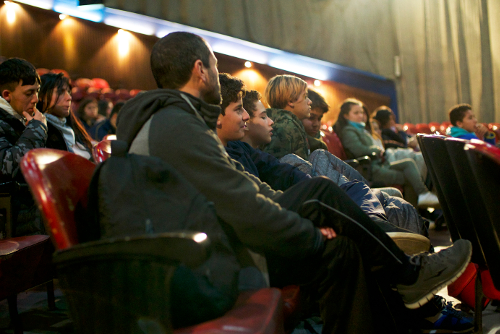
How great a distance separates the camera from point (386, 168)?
358 centimetres

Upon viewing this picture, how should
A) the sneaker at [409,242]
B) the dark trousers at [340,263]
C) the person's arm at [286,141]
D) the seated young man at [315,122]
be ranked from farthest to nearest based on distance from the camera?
the seated young man at [315,122], the person's arm at [286,141], the sneaker at [409,242], the dark trousers at [340,263]

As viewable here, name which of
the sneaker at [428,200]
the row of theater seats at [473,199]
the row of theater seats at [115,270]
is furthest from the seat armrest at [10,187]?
the sneaker at [428,200]

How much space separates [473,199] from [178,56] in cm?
88

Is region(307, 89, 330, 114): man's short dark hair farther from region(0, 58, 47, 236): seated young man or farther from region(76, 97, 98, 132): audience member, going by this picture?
region(76, 97, 98, 132): audience member

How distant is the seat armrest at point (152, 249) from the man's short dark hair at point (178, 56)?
0.54 m

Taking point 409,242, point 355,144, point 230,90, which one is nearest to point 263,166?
point 230,90

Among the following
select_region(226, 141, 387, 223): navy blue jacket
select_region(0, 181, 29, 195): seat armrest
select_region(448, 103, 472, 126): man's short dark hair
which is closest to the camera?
select_region(0, 181, 29, 195): seat armrest

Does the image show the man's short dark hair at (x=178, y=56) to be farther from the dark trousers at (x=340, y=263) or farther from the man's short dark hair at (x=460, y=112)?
the man's short dark hair at (x=460, y=112)

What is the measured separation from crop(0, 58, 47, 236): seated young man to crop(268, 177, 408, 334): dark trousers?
107 cm

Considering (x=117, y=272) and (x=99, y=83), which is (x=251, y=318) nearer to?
(x=117, y=272)

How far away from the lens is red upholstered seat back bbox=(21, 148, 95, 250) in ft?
2.64

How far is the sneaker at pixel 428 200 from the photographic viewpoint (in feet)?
11.2

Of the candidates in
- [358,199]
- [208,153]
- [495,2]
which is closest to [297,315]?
[208,153]

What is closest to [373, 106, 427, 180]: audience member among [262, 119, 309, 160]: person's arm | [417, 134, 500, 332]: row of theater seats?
[262, 119, 309, 160]: person's arm
